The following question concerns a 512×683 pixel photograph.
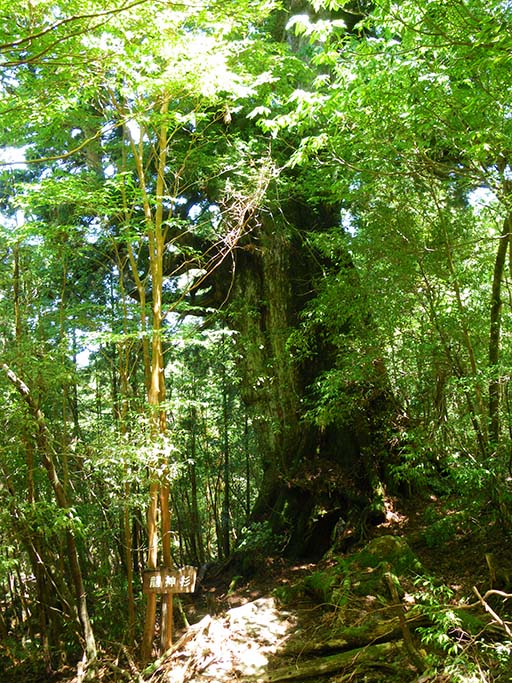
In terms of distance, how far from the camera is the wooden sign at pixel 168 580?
4.88 meters

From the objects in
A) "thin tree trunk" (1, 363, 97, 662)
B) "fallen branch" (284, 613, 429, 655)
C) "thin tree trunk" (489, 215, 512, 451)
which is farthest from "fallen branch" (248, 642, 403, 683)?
"thin tree trunk" (1, 363, 97, 662)

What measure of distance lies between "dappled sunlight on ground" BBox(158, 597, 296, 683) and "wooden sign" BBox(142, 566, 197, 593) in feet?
2.09

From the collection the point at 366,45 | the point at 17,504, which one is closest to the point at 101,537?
the point at 17,504

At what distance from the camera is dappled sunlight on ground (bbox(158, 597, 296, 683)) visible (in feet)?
15.3

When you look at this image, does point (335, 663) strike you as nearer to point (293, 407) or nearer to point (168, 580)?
point (168, 580)

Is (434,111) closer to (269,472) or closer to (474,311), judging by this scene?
(474,311)

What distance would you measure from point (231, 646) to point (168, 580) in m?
0.92

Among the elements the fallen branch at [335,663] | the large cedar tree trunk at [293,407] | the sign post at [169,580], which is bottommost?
the fallen branch at [335,663]

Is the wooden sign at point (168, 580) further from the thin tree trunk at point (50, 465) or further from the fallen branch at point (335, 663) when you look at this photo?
the thin tree trunk at point (50, 465)

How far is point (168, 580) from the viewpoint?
4891 mm

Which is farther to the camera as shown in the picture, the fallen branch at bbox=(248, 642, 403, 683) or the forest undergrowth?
the fallen branch at bbox=(248, 642, 403, 683)

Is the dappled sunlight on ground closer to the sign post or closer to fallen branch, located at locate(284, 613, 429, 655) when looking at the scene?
fallen branch, located at locate(284, 613, 429, 655)

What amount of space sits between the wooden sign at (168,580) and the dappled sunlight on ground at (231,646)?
2.09ft

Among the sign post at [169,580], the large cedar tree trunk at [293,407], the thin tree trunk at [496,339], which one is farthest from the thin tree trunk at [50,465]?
the thin tree trunk at [496,339]
